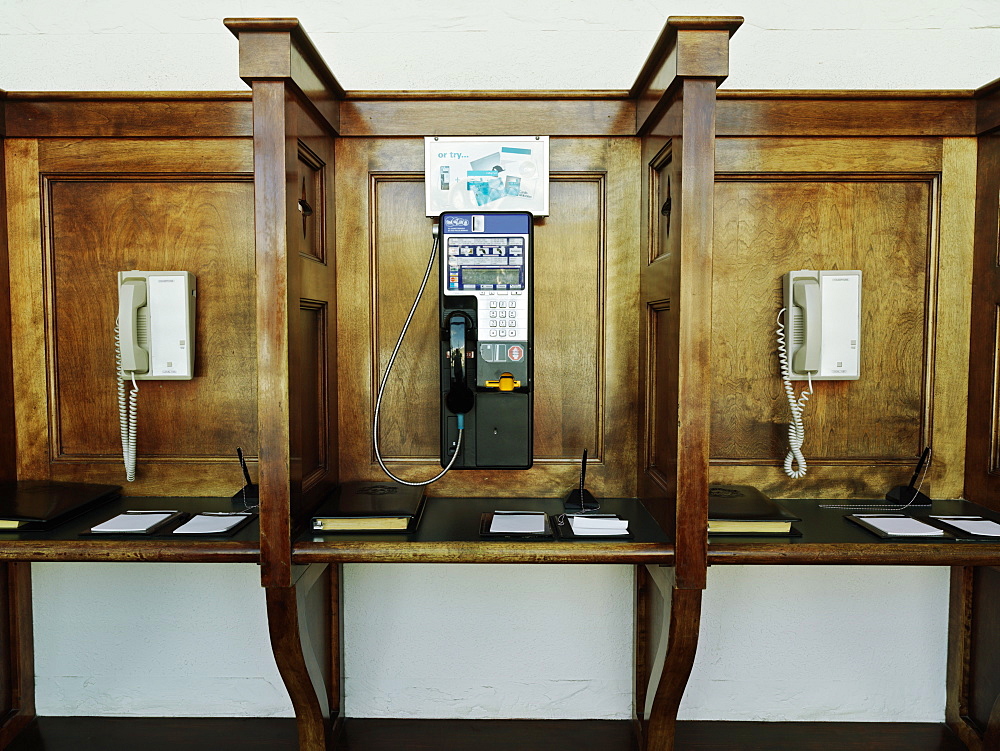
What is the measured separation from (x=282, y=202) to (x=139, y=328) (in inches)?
31.6

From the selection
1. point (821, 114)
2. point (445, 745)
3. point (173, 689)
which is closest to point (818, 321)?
point (821, 114)

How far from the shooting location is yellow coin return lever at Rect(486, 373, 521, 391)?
183cm

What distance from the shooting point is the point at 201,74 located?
2.10 metres

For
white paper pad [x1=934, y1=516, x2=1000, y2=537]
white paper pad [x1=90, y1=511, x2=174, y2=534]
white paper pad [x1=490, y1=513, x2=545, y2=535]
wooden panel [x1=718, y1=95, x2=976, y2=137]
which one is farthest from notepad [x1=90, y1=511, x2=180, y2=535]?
white paper pad [x1=934, y1=516, x2=1000, y2=537]

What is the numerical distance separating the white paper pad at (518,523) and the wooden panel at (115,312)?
33.2 inches

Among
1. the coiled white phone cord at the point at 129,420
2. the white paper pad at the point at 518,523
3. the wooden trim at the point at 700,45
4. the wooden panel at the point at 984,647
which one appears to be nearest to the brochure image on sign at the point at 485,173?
the wooden trim at the point at 700,45

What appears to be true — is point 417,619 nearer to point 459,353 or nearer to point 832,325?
point 459,353

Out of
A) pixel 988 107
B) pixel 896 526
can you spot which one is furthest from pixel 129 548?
pixel 988 107

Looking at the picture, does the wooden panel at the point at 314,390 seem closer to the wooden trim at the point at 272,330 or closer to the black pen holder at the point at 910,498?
the wooden trim at the point at 272,330

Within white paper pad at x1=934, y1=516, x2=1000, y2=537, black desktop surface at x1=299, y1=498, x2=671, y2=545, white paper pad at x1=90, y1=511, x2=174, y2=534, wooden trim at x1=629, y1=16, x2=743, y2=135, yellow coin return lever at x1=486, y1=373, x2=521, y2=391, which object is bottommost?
black desktop surface at x1=299, y1=498, x2=671, y2=545

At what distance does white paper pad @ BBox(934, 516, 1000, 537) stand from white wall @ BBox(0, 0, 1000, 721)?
44cm

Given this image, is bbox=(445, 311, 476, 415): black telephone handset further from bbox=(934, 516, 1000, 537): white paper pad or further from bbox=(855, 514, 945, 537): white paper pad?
bbox=(934, 516, 1000, 537): white paper pad

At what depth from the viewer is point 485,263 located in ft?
6.04

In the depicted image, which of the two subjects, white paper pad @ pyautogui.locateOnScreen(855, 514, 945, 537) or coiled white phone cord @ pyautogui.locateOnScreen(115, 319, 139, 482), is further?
coiled white phone cord @ pyautogui.locateOnScreen(115, 319, 139, 482)
